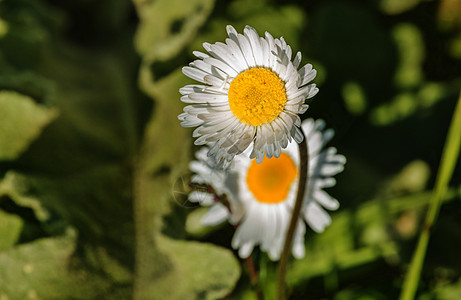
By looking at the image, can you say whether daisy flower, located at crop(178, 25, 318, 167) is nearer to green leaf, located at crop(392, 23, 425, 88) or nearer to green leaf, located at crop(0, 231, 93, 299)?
green leaf, located at crop(0, 231, 93, 299)

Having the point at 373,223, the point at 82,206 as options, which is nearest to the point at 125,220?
the point at 82,206

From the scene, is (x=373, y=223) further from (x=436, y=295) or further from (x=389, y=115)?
(x=389, y=115)

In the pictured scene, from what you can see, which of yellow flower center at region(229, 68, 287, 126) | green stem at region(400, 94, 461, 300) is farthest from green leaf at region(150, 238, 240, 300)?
yellow flower center at region(229, 68, 287, 126)

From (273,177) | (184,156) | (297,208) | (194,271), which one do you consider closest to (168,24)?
(184,156)

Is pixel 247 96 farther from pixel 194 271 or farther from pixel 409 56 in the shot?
pixel 409 56

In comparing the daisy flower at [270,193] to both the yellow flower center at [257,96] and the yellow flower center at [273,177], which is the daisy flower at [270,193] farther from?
the yellow flower center at [257,96]

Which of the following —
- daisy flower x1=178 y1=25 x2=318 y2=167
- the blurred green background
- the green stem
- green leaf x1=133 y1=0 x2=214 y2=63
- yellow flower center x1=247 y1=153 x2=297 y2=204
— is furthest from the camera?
green leaf x1=133 y1=0 x2=214 y2=63
